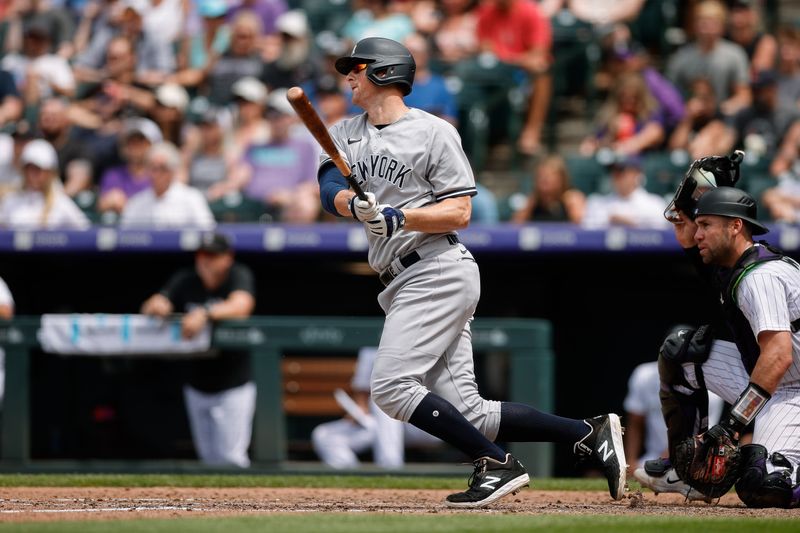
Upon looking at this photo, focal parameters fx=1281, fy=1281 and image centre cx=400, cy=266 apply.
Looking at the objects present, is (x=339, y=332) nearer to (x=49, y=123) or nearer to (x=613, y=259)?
(x=613, y=259)

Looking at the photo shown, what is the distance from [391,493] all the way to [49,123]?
5.24 meters

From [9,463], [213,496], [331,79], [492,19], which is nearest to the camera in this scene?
[213,496]

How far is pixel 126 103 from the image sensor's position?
33.1ft

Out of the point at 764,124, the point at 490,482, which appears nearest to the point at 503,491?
the point at 490,482

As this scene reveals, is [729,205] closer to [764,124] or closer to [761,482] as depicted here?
[761,482]

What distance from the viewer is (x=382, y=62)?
15.1 feet

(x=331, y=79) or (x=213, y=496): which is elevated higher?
(x=331, y=79)

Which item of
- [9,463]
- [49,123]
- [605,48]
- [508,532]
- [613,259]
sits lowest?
[9,463]


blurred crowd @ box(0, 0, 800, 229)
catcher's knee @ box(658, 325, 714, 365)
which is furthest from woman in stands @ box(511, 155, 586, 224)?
catcher's knee @ box(658, 325, 714, 365)

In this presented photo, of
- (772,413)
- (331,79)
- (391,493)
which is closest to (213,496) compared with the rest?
(391,493)

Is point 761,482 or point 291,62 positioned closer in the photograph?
point 761,482

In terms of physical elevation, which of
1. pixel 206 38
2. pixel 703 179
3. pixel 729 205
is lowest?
pixel 729 205

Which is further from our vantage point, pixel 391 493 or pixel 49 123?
pixel 49 123

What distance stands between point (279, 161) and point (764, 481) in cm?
507
